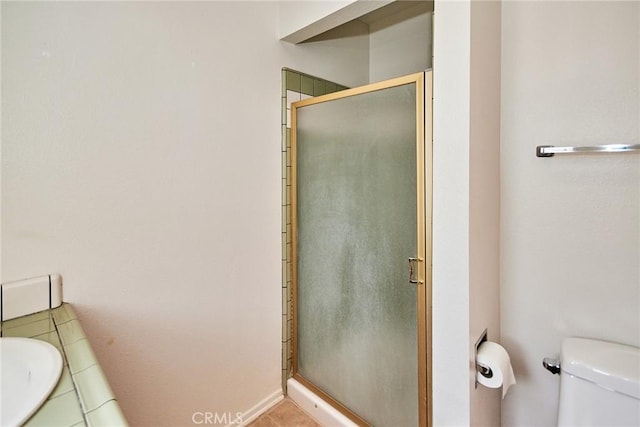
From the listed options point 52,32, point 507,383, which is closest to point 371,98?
point 52,32

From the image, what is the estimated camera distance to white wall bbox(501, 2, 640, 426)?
1.07 m

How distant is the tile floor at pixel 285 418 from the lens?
1.55 meters

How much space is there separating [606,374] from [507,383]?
0.29 meters

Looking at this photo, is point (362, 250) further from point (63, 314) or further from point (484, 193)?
point (63, 314)

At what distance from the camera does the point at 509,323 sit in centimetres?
129

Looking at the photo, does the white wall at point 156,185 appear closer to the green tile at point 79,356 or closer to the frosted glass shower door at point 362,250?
the frosted glass shower door at point 362,250

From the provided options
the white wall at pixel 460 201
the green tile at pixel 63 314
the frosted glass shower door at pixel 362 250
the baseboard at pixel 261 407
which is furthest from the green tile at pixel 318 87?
the baseboard at pixel 261 407

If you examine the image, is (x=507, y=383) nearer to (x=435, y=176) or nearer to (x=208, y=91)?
(x=435, y=176)

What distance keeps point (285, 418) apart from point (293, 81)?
1.83m

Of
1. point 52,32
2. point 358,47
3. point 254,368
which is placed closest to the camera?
point 52,32

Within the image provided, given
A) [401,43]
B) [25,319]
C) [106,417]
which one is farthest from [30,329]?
[401,43]

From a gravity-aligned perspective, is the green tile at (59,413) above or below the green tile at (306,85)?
below

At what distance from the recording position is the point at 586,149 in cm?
105

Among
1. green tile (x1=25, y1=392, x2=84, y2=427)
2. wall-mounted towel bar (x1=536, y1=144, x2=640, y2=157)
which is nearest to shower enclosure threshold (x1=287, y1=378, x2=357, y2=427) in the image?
green tile (x1=25, y1=392, x2=84, y2=427)
